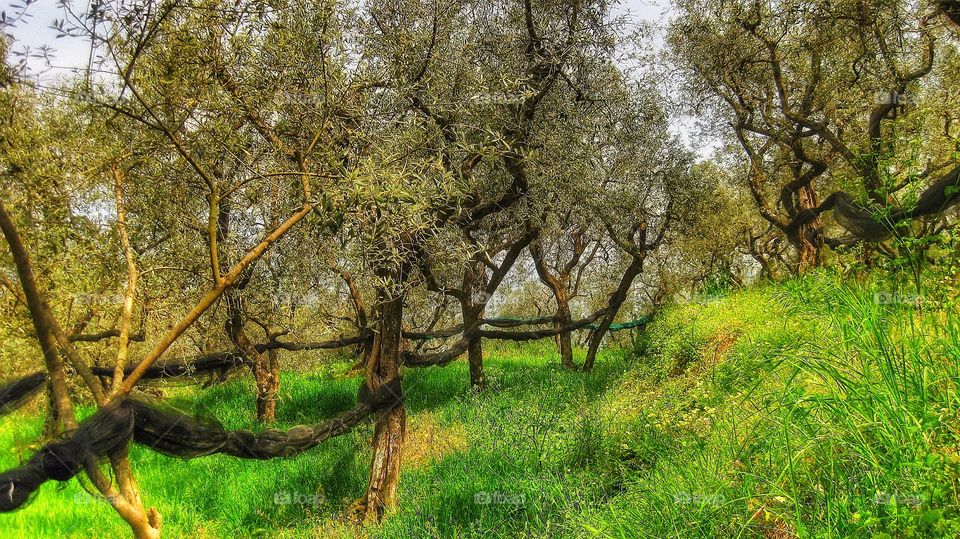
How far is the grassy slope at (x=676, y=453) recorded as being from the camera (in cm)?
296

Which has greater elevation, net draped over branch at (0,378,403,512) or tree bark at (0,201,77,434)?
tree bark at (0,201,77,434)

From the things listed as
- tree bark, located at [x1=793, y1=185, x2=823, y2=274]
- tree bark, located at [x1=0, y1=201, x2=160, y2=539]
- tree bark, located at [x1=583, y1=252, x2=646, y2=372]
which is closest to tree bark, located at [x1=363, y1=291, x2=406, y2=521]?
tree bark, located at [x1=0, y1=201, x2=160, y2=539]

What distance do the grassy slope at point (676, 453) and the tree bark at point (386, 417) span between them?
1.51 ft

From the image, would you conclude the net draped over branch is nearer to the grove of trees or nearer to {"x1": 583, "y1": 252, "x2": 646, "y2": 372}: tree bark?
the grove of trees

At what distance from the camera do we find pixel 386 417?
8.50 meters

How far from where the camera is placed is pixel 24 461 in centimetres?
430

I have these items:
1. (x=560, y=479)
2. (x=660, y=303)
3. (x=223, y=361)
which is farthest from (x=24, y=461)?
(x=660, y=303)

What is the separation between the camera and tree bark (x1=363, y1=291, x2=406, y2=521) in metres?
8.14

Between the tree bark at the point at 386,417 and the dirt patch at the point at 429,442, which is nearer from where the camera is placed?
the tree bark at the point at 386,417

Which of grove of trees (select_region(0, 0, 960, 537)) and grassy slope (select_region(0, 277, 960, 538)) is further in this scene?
grove of trees (select_region(0, 0, 960, 537))

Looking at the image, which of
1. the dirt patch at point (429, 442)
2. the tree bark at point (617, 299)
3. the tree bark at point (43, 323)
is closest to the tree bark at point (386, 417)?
the dirt patch at point (429, 442)

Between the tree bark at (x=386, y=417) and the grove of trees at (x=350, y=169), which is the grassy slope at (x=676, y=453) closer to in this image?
the tree bark at (x=386, y=417)

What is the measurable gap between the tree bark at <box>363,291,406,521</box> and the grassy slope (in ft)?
1.51

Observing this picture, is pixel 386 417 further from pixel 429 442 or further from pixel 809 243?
pixel 809 243
